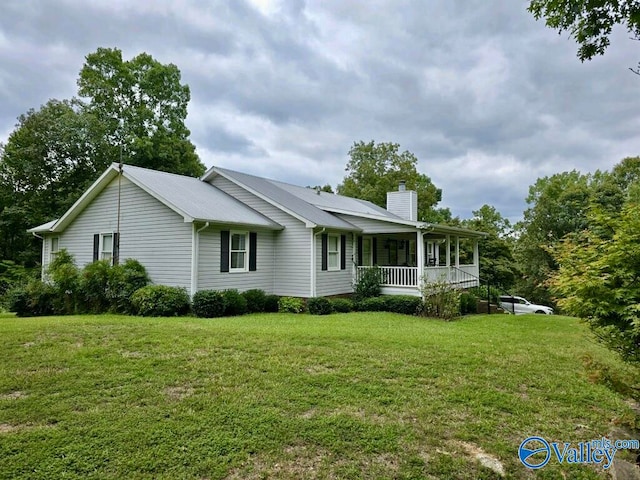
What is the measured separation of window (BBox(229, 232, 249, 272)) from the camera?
14391mm

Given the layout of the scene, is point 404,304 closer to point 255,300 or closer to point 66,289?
point 255,300

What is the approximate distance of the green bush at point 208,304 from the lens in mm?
12297

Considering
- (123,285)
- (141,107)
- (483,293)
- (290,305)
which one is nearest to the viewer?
(123,285)

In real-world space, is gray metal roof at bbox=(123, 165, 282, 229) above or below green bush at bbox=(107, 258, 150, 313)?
above

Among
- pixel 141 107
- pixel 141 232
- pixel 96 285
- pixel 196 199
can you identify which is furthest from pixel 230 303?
pixel 141 107

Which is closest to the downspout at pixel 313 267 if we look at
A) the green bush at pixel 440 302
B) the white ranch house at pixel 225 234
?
the white ranch house at pixel 225 234

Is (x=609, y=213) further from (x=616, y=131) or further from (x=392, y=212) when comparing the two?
(x=616, y=131)

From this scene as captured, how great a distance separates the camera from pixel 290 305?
47.5 feet

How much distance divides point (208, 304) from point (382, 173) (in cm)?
3114

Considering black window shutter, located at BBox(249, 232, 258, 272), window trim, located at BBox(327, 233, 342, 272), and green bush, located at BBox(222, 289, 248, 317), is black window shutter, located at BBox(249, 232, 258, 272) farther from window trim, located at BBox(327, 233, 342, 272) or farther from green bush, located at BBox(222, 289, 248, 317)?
window trim, located at BBox(327, 233, 342, 272)

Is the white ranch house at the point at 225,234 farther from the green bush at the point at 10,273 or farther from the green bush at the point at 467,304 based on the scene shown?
the green bush at the point at 10,273

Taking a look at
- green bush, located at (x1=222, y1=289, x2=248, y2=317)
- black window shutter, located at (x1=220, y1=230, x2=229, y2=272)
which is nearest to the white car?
green bush, located at (x1=222, y1=289, x2=248, y2=317)

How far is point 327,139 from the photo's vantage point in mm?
29531

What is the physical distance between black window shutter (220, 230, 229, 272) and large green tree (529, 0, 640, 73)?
10792mm
